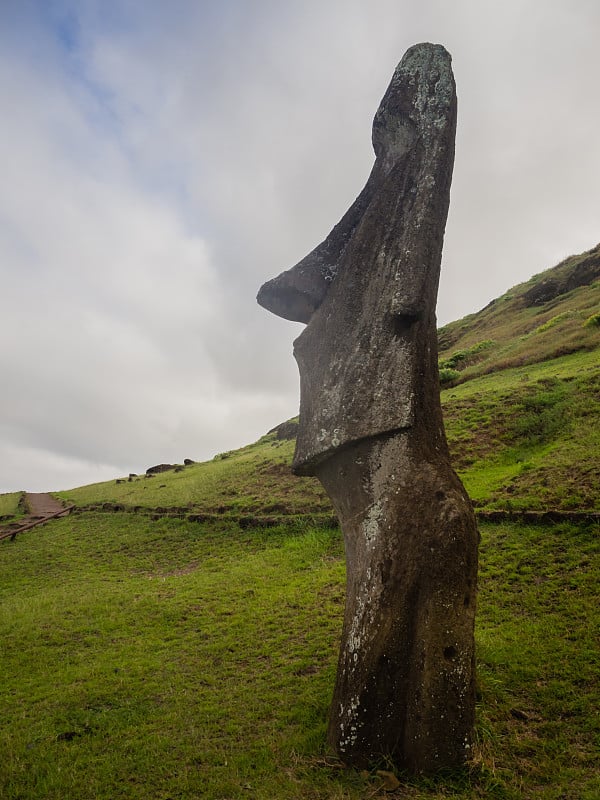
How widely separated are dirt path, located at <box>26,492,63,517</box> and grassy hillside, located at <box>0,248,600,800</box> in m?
7.01

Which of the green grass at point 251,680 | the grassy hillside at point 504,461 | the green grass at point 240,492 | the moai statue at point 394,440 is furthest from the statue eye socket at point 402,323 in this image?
the green grass at point 240,492

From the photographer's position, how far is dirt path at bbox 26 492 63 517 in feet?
100

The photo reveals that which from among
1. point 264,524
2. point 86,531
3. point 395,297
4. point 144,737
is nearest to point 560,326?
point 264,524

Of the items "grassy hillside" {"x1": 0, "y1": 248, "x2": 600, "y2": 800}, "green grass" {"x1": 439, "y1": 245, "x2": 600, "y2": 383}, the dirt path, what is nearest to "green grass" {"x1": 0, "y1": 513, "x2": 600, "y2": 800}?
"grassy hillside" {"x1": 0, "y1": 248, "x2": 600, "y2": 800}

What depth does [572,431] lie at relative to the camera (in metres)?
18.0

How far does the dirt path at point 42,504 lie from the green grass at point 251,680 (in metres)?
15.6

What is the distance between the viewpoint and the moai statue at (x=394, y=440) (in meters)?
5.66

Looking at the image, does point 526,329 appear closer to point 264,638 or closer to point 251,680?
point 264,638

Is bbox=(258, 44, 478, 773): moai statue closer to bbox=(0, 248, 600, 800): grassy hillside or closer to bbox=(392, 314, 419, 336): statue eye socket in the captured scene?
bbox=(392, 314, 419, 336): statue eye socket

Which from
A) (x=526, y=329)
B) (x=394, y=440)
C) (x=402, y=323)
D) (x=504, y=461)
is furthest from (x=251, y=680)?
(x=526, y=329)

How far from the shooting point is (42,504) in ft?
115

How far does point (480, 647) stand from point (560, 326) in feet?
115

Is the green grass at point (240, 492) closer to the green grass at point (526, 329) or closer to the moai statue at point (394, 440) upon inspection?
the moai statue at point (394, 440)

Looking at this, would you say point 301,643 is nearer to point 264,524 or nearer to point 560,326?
point 264,524
